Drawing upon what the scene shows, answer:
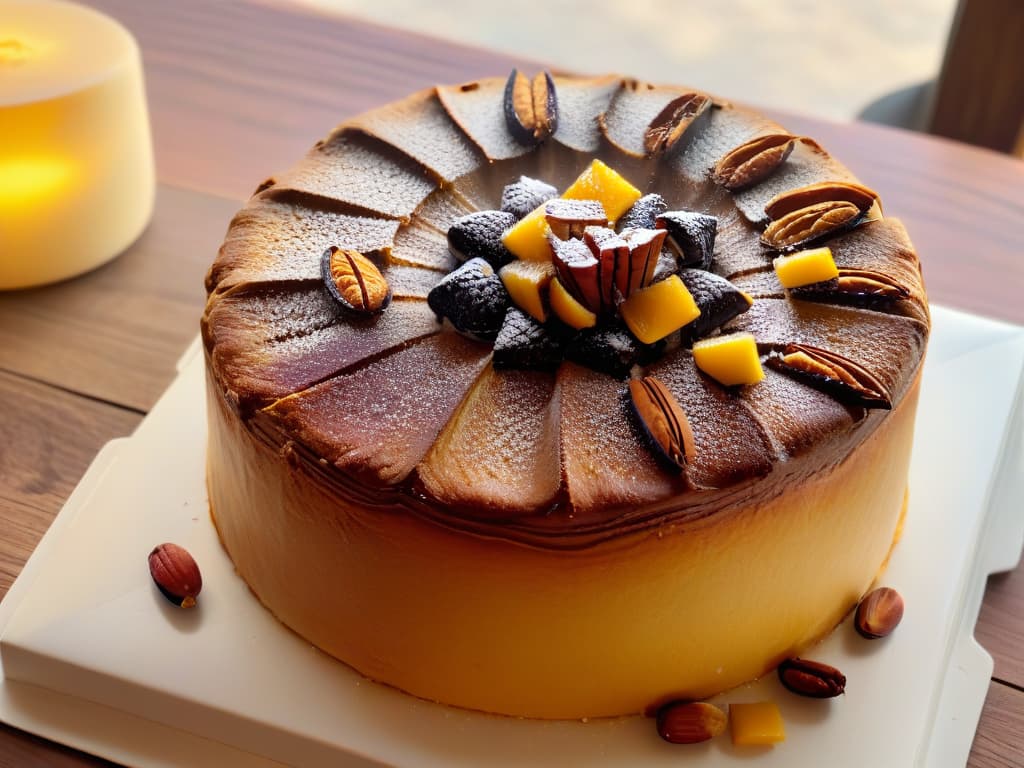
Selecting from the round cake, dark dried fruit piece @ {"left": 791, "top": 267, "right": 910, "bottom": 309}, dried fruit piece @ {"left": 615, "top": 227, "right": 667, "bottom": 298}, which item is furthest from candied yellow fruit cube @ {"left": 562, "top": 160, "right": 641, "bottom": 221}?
dark dried fruit piece @ {"left": 791, "top": 267, "right": 910, "bottom": 309}

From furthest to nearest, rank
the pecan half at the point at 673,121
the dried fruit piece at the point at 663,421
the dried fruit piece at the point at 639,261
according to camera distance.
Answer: the pecan half at the point at 673,121, the dried fruit piece at the point at 639,261, the dried fruit piece at the point at 663,421

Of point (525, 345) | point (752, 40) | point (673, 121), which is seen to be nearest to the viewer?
point (525, 345)

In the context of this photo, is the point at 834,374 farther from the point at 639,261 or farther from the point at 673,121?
the point at 673,121

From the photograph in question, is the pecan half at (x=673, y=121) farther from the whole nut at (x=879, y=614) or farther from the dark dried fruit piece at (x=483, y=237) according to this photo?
the whole nut at (x=879, y=614)

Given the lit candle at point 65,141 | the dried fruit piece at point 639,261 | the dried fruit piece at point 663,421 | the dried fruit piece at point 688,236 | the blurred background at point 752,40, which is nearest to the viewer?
the dried fruit piece at point 663,421

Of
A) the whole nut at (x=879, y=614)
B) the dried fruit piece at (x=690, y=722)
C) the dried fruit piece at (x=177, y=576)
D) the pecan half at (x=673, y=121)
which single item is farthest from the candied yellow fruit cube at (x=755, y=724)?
the pecan half at (x=673, y=121)

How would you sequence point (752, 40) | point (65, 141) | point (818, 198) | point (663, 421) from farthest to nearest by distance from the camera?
point (752, 40)
point (65, 141)
point (818, 198)
point (663, 421)

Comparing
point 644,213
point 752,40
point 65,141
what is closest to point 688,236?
point 644,213

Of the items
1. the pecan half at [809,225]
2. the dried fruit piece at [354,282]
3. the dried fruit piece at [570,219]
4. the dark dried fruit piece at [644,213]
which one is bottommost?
the dried fruit piece at [354,282]

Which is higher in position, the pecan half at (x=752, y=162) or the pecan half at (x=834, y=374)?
the pecan half at (x=752, y=162)
